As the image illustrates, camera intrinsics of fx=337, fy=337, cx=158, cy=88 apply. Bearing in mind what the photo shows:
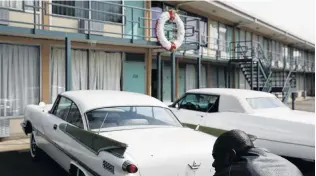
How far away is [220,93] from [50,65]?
5278 mm

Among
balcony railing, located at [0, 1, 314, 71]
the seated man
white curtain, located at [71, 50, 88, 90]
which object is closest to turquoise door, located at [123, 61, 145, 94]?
balcony railing, located at [0, 1, 314, 71]

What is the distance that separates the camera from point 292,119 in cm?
608

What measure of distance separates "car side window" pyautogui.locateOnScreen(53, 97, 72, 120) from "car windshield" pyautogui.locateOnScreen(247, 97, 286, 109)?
12.3 ft

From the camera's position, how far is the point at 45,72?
977cm

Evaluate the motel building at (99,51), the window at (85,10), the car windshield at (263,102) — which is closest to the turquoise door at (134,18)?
the motel building at (99,51)

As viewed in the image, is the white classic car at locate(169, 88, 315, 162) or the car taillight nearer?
the car taillight

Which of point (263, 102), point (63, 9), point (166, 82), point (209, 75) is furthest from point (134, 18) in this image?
point (209, 75)

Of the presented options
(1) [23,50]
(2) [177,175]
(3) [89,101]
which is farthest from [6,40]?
(2) [177,175]

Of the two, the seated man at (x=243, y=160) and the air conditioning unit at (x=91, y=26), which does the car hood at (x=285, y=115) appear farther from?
the air conditioning unit at (x=91, y=26)

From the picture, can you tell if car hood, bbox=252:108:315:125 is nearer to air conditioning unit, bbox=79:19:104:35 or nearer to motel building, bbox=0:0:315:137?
motel building, bbox=0:0:315:137

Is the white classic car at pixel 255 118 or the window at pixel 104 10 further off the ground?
the window at pixel 104 10

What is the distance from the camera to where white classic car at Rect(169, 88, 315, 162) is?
5.75 metres

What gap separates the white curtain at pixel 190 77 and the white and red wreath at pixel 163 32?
5.14 m

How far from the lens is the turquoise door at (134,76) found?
1195 cm
